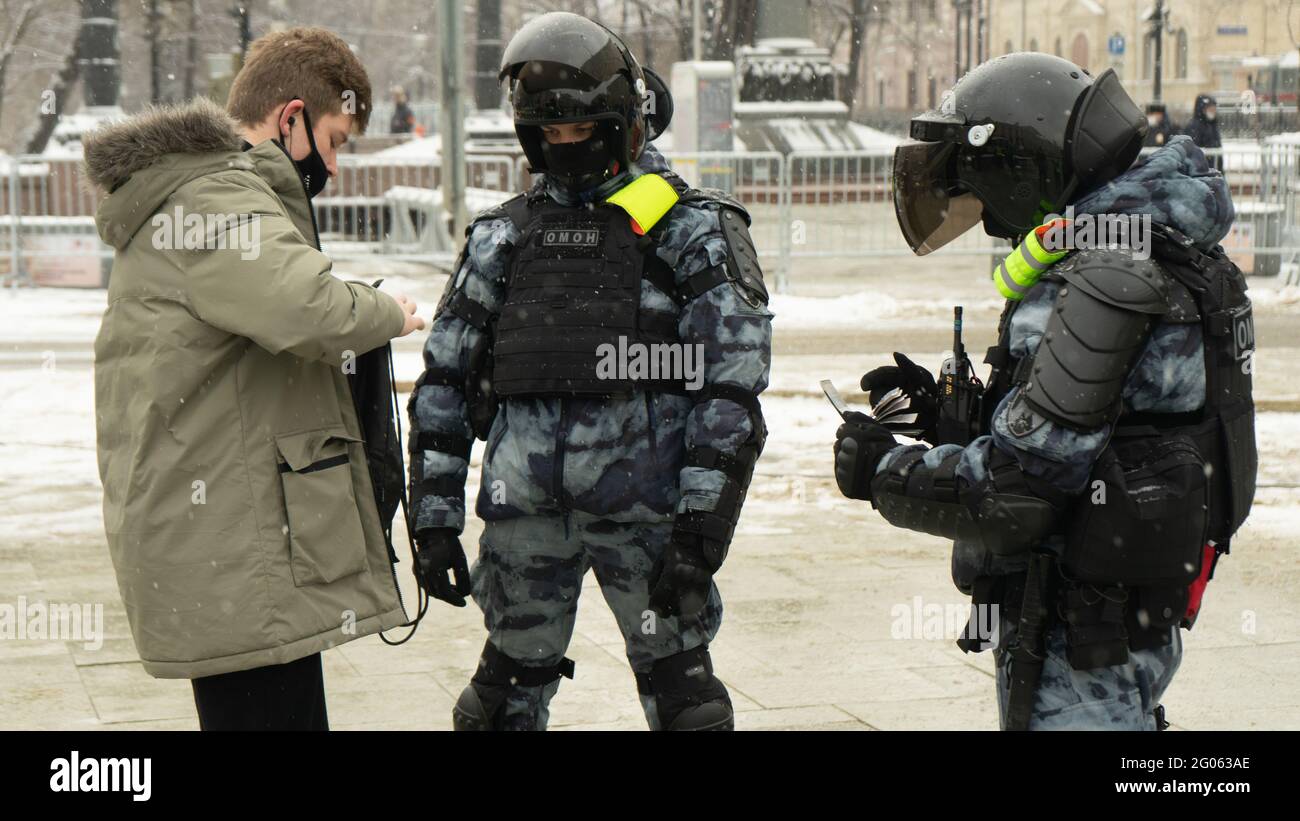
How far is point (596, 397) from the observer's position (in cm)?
372

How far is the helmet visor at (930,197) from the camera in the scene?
11.2 ft

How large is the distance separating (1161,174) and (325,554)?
1783 mm

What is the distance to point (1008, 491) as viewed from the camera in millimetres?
3021

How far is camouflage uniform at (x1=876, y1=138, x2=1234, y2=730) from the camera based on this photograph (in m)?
3.00

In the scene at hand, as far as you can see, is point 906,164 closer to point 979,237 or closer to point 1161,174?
point 1161,174

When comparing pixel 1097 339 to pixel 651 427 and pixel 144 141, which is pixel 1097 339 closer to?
pixel 651 427

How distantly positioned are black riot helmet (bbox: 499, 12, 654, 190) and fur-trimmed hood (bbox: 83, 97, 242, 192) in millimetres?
759

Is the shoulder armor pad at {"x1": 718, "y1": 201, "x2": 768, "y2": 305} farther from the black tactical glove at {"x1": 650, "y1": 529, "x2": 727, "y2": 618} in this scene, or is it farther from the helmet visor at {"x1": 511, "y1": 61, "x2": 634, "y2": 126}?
the black tactical glove at {"x1": 650, "y1": 529, "x2": 727, "y2": 618}

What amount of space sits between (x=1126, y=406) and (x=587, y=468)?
1.20 metres

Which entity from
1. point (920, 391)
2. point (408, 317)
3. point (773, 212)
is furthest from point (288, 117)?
point (773, 212)

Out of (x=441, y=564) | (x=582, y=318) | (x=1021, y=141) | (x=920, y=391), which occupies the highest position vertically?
(x=1021, y=141)

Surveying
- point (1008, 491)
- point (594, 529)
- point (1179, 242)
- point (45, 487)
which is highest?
point (1179, 242)

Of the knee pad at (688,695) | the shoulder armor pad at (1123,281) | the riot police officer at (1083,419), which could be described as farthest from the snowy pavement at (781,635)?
the shoulder armor pad at (1123,281)
